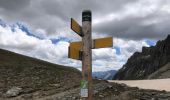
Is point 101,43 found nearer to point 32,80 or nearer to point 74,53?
point 74,53

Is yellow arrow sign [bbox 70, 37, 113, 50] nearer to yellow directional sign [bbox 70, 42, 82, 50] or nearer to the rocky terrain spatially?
yellow directional sign [bbox 70, 42, 82, 50]

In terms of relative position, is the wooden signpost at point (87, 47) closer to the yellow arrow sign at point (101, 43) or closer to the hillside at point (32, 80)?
the yellow arrow sign at point (101, 43)

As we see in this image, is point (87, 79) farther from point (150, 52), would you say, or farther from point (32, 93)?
point (150, 52)

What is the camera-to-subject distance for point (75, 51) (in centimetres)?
1025

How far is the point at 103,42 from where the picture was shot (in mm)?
10391

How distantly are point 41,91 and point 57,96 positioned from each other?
360cm

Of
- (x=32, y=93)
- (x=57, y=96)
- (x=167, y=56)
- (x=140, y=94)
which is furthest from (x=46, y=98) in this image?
(x=167, y=56)

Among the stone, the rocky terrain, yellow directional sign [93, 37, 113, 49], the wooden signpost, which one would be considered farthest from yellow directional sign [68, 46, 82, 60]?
the stone

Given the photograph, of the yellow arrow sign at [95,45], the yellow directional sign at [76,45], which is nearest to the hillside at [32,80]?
the yellow directional sign at [76,45]

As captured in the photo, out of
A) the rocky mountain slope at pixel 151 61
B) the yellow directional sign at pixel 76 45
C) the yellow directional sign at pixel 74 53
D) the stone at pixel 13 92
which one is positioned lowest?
the stone at pixel 13 92

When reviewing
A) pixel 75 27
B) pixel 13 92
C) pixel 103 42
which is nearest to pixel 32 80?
pixel 13 92

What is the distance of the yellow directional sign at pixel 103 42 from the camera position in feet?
33.9

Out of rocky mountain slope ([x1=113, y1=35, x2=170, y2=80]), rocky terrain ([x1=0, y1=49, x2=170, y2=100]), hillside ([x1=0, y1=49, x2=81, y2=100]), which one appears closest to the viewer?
rocky terrain ([x1=0, y1=49, x2=170, y2=100])

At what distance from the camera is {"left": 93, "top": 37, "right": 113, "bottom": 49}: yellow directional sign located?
33.9 feet
